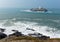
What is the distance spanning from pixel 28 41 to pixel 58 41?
1786mm

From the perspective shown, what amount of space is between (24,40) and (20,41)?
245 mm

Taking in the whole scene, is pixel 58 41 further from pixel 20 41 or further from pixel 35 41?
pixel 20 41

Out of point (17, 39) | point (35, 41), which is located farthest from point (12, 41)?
point (35, 41)

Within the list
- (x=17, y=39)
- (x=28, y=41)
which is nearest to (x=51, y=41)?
(x=28, y=41)

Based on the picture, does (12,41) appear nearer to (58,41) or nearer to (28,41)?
(28,41)

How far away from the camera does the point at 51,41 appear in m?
10.4

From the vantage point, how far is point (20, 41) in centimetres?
1047

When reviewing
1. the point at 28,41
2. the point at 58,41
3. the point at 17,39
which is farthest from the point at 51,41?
the point at 17,39

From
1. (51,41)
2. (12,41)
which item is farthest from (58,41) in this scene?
(12,41)

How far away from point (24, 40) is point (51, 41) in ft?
5.25

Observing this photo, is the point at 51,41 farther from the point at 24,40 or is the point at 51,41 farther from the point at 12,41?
the point at 12,41

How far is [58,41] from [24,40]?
6.64 feet

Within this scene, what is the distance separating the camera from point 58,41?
1049cm

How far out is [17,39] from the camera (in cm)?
1059
